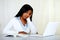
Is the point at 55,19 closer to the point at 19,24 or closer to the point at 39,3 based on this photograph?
the point at 39,3

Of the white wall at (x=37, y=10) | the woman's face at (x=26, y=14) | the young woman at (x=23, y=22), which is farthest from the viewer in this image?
the white wall at (x=37, y=10)

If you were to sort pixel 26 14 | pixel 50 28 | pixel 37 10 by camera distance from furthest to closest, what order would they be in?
pixel 37 10 < pixel 26 14 < pixel 50 28

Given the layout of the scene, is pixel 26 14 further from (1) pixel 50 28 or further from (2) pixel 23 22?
(1) pixel 50 28

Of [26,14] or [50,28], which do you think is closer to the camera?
[50,28]

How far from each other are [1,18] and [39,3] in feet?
3.70

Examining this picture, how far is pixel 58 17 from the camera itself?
13.0 feet

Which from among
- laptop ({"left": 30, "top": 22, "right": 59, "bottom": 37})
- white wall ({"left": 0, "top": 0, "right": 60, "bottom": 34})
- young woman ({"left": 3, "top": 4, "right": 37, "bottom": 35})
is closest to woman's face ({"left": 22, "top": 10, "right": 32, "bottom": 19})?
young woman ({"left": 3, "top": 4, "right": 37, "bottom": 35})

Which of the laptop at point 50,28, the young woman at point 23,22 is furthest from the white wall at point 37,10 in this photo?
the laptop at point 50,28

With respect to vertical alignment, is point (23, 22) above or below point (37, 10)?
below

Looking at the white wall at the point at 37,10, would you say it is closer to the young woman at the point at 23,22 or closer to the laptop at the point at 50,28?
the young woman at the point at 23,22

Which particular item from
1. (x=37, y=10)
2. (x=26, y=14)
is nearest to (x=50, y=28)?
(x=26, y=14)

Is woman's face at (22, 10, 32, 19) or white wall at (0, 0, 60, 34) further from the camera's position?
white wall at (0, 0, 60, 34)

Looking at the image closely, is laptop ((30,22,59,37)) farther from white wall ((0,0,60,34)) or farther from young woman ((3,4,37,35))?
white wall ((0,0,60,34))

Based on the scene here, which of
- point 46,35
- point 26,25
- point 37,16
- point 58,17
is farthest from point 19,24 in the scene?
point 58,17
